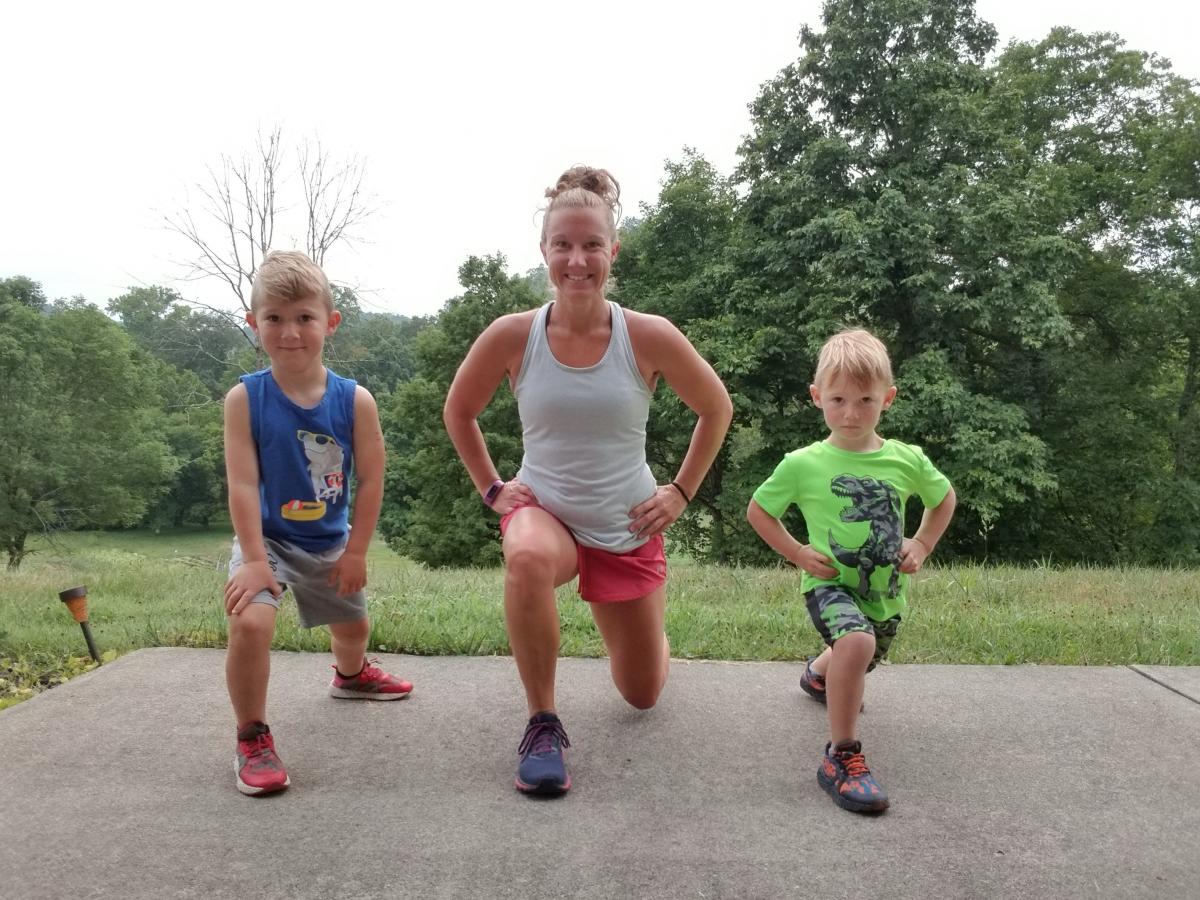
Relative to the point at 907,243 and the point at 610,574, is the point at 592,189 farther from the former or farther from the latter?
the point at 907,243

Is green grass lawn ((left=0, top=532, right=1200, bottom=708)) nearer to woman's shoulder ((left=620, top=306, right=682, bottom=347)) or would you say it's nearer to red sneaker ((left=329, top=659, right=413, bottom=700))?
red sneaker ((left=329, top=659, right=413, bottom=700))

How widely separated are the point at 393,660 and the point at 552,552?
1.39m

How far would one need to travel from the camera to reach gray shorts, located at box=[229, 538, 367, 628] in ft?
8.97

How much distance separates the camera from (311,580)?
2.81 metres

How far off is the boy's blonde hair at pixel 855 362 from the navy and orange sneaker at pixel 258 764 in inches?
77.9

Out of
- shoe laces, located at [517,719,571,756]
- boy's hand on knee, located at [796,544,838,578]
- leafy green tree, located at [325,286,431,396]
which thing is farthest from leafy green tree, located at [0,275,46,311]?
boy's hand on knee, located at [796,544,838,578]

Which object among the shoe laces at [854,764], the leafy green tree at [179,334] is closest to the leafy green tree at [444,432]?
the leafy green tree at [179,334]

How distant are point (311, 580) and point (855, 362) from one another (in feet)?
6.09

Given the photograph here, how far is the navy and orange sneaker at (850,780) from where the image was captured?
2279 millimetres

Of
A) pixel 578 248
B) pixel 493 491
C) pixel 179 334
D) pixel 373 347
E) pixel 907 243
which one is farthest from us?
pixel 179 334

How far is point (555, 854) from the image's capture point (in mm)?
2068

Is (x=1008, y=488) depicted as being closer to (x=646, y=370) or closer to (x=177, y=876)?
(x=646, y=370)

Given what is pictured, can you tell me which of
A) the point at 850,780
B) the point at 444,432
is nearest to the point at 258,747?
the point at 850,780

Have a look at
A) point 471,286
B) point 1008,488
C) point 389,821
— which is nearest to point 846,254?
point 1008,488
